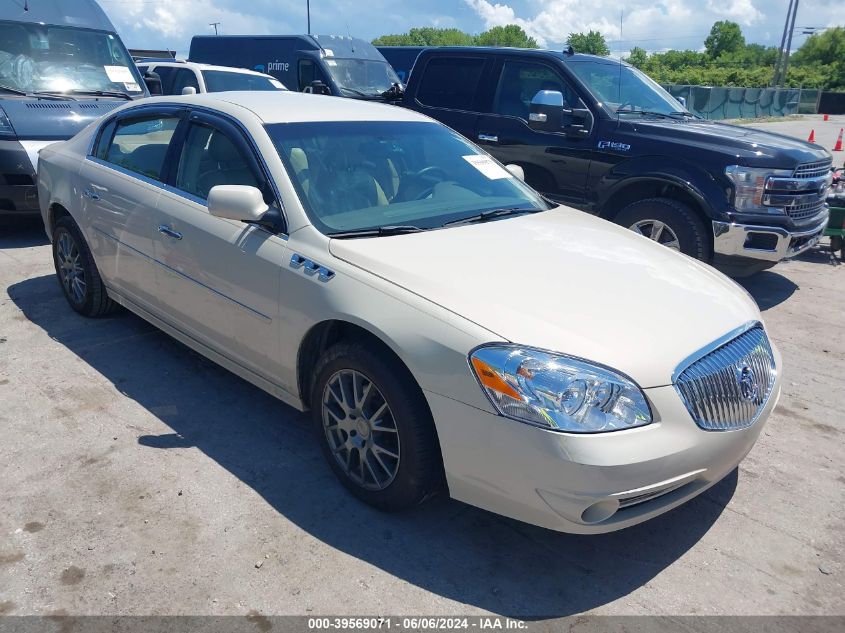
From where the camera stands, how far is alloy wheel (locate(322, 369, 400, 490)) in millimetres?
2918

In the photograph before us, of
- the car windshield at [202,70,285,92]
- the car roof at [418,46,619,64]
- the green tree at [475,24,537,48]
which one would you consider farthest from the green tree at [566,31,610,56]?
the green tree at [475,24,537,48]

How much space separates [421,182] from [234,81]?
8780 mm

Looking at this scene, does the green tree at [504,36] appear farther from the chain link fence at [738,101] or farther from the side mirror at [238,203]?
the side mirror at [238,203]

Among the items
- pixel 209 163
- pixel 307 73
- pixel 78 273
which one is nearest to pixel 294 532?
pixel 209 163

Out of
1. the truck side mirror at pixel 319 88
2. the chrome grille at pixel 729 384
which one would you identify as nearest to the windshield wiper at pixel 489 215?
the chrome grille at pixel 729 384

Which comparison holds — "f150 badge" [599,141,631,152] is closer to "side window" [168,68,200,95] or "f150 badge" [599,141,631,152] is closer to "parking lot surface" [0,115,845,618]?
"parking lot surface" [0,115,845,618]

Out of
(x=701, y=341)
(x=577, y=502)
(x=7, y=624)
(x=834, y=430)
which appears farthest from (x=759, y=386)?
(x=7, y=624)

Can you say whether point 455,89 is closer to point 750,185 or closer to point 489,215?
point 750,185

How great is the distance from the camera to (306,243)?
3.18m

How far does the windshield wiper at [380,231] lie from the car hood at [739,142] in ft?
11.9

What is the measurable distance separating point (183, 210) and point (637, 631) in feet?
9.86

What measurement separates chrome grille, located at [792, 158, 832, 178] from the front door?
175 cm

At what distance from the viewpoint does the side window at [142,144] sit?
4164 millimetres

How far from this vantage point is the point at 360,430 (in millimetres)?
3018
